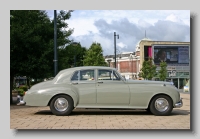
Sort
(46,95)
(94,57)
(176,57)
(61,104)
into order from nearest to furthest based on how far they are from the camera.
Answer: (46,95) → (61,104) → (94,57) → (176,57)

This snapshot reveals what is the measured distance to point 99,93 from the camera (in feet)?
31.0

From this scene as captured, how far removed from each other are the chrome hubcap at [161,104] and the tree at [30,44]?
6280mm

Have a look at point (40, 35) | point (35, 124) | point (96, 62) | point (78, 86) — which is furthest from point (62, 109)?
point (96, 62)

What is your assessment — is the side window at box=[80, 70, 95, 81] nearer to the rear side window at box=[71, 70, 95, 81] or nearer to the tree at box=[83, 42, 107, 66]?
the rear side window at box=[71, 70, 95, 81]

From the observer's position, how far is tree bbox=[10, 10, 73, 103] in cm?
1393

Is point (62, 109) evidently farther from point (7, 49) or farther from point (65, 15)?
point (65, 15)

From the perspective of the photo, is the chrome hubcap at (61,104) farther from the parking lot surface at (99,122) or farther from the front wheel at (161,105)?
the front wheel at (161,105)

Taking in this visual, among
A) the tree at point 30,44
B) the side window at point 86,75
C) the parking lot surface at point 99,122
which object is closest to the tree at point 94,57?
the tree at point 30,44

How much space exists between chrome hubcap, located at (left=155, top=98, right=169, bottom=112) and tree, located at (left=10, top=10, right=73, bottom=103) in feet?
20.6

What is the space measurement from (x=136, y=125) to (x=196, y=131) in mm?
1331

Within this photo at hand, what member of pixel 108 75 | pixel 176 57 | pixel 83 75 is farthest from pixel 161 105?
pixel 176 57

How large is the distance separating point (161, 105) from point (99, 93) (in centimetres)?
182

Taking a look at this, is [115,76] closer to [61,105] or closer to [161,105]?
[161,105]

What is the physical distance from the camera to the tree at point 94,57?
4429 centimetres
